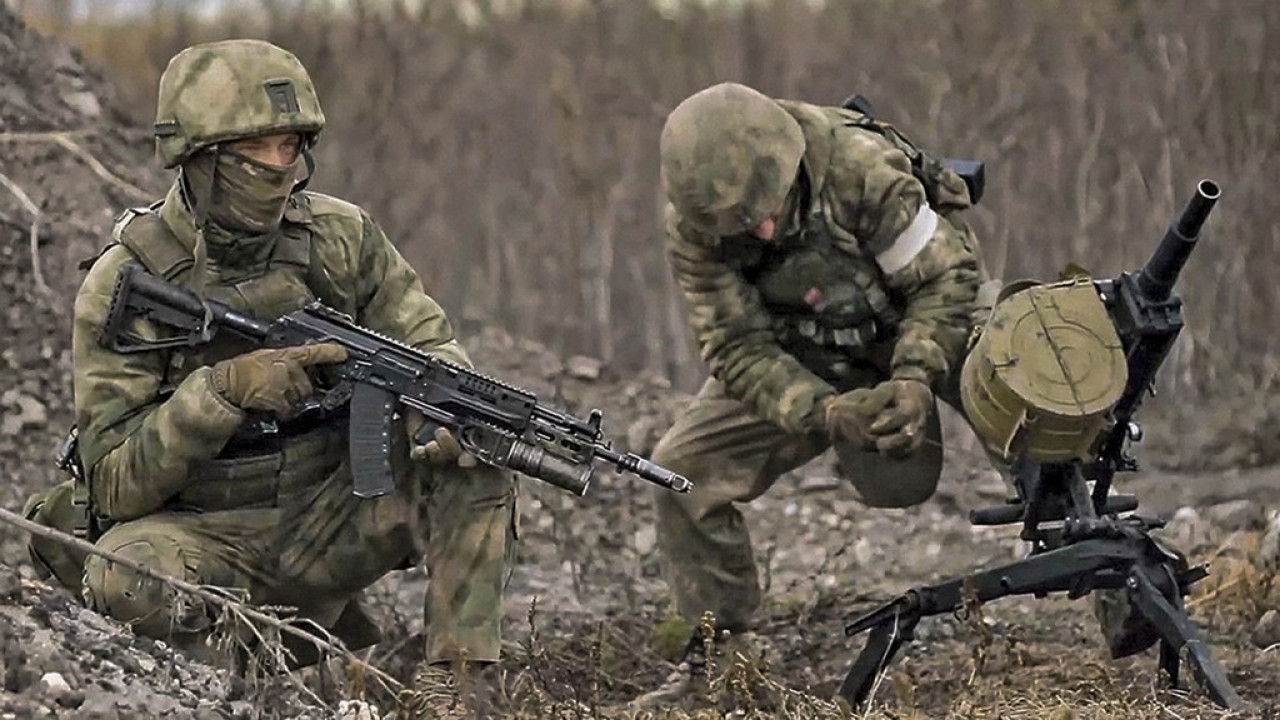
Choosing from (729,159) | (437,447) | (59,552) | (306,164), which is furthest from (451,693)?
(729,159)

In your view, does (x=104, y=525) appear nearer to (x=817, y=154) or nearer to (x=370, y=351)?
(x=370, y=351)

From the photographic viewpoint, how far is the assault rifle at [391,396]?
5.30 metres

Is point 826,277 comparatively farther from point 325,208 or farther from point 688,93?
point 688,93

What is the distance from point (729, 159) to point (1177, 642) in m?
1.78

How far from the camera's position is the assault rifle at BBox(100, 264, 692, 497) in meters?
5.30

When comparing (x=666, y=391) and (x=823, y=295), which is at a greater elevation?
(x=823, y=295)

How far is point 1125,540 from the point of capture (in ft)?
18.1

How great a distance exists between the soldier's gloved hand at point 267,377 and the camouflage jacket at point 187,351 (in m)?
0.04

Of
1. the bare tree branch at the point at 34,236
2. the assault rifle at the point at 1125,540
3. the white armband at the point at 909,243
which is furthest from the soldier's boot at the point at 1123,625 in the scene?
the bare tree branch at the point at 34,236

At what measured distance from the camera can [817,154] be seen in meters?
6.12

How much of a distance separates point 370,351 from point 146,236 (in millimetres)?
680

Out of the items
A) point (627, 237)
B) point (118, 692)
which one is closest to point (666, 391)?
point (627, 237)

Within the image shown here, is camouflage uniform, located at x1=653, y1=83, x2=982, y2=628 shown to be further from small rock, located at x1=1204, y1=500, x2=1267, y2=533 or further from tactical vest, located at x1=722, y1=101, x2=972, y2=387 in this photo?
small rock, located at x1=1204, y1=500, x2=1267, y2=533

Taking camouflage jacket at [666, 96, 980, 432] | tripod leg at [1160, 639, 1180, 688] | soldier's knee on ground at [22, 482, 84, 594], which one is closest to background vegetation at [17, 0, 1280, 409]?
camouflage jacket at [666, 96, 980, 432]
